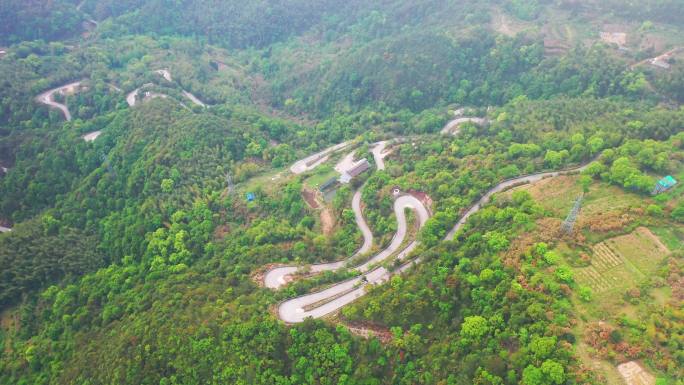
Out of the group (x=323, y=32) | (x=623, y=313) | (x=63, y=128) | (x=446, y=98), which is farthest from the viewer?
(x=323, y=32)

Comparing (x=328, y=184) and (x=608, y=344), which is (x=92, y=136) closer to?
(x=328, y=184)

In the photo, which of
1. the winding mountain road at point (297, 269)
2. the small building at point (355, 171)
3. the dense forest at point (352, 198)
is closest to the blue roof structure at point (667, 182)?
the dense forest at point (352, 198)

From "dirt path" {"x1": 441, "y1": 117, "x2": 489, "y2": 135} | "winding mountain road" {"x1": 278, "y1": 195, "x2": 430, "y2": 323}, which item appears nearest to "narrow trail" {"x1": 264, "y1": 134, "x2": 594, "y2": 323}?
"winding mountain road" {"x1": 278, "y1": 195, "x2": 430, "y2": 323}

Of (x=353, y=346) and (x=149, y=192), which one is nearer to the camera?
(x=353, y=346)

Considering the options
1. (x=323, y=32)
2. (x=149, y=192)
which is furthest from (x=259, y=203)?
(x=323, y=32)

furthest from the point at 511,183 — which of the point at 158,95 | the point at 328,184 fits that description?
the point at 158,95

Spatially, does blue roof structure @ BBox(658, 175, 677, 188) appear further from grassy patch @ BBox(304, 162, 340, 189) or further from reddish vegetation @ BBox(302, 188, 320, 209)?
reddish vegetation @ BBox(302, 188, 320, 209)

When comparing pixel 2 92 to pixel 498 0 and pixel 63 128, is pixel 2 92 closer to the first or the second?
pixel 63 128
